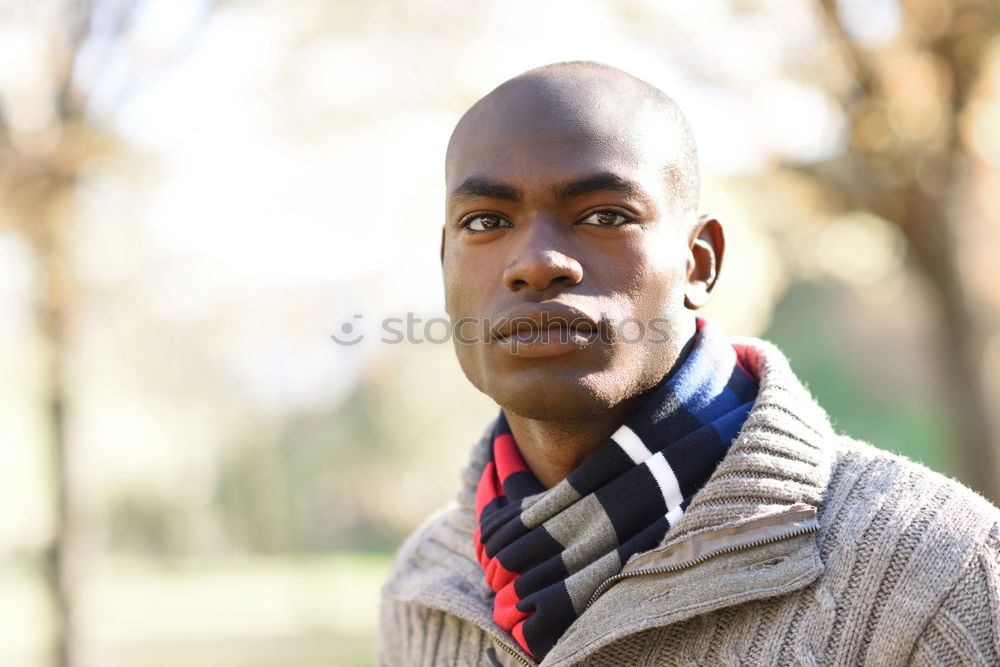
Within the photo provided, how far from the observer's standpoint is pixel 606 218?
6.87ft

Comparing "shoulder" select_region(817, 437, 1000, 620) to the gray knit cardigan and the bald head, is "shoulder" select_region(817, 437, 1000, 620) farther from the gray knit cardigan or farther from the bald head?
the bald head

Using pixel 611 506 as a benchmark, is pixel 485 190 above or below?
above

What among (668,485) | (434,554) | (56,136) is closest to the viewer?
(668,485)

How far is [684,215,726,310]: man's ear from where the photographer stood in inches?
89.1

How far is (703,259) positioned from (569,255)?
0.43m

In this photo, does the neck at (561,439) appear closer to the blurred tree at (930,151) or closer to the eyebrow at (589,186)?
the eyebrow at (589,186)

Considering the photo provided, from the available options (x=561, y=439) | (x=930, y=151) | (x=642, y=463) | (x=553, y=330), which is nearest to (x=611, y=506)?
(x=642, y=463)

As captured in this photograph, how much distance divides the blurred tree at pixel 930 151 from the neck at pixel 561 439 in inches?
154

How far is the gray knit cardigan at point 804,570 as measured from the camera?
5.79 feet

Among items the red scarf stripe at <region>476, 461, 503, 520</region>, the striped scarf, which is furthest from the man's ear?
the red scarf stripe at <region>476, 461, 503, 520</region>

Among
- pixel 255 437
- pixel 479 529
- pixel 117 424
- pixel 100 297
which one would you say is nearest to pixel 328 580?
pixel 255 437

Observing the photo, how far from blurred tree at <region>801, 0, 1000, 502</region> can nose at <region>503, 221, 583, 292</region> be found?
13.2ft

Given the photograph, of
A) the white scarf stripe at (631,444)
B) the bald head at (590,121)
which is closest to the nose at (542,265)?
the bald head at (590,121)

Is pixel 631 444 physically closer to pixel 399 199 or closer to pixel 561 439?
pixel 561 439
